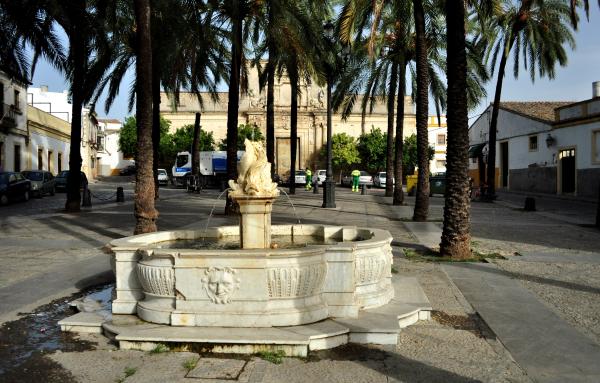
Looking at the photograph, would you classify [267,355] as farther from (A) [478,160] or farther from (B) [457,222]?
(A) [478,160]

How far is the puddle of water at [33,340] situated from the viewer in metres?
4.80

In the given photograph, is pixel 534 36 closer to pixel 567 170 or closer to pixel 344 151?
pixel 567 170

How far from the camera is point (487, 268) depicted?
9367 millimetres

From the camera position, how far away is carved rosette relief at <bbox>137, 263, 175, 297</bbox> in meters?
5.54

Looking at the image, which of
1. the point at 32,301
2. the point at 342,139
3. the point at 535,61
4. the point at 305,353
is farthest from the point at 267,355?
the point at 342,139

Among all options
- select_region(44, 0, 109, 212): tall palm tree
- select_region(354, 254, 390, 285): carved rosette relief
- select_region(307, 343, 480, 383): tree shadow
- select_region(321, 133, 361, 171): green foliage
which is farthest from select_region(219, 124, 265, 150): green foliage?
select_region(307, 343, 480, 383): tree shadow

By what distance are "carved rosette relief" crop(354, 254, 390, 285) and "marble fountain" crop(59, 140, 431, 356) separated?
0.01 m

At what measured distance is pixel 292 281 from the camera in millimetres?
5430

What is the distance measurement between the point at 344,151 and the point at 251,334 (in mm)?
54489

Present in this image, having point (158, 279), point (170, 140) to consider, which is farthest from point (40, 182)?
point (170, 140)

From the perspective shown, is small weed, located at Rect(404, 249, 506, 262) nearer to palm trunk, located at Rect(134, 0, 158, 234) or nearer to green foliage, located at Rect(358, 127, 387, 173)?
palm trunk, located at Rect(134, 0, 158, 234)

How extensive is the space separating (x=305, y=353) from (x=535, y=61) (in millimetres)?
25084

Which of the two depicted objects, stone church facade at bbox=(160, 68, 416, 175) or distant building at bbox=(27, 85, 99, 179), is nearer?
distant building at bbox=(27, 85, 99, 179)

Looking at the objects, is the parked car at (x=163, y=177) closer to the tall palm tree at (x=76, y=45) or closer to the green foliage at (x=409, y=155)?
the green foliage at (x=409, y=155)
